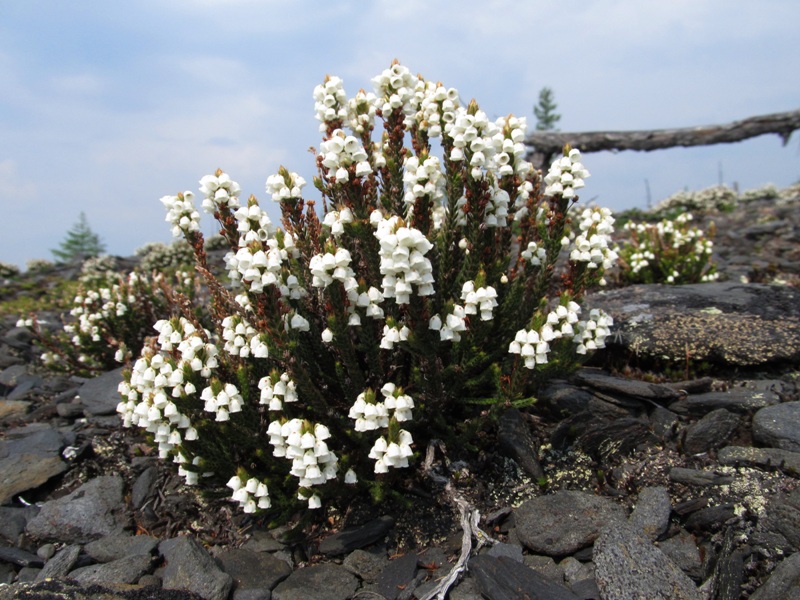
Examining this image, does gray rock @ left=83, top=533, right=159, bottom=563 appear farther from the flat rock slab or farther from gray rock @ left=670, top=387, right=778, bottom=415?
the flat rock slab

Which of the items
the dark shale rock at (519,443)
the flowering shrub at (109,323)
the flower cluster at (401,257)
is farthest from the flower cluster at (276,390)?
the flowering shrub at (109,323)

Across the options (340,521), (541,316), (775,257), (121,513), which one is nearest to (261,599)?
(340,521)

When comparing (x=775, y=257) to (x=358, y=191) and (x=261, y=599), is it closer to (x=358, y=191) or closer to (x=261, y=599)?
(x=358, y=191)

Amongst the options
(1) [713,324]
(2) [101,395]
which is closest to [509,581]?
(1) [713,324]

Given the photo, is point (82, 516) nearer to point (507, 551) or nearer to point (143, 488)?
point (143, 488)

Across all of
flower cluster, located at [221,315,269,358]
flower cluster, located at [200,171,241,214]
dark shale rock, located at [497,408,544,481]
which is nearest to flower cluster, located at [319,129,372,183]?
flower cluster, located at [200,171,241,214]

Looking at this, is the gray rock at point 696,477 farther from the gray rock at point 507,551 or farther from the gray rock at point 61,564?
the gray rock at point 61,564
